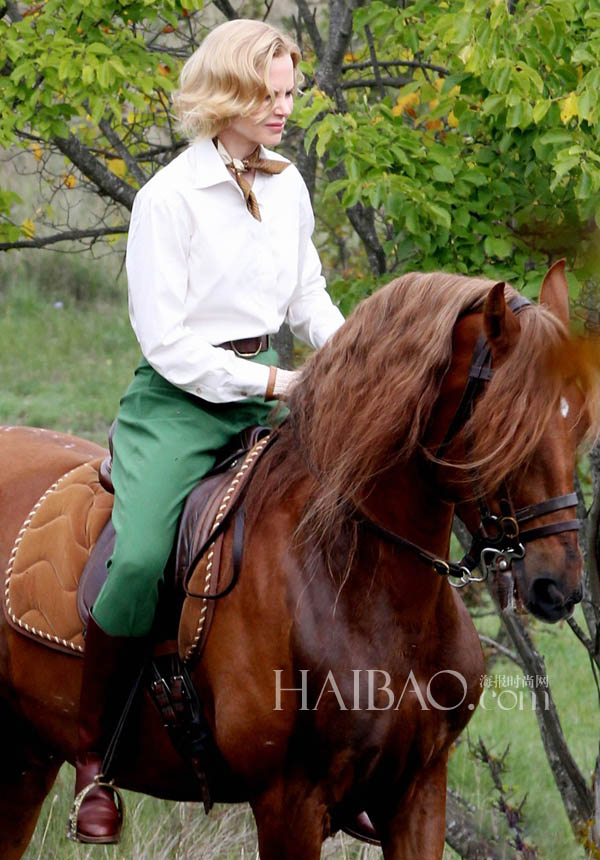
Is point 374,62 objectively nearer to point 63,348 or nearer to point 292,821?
point 292,821

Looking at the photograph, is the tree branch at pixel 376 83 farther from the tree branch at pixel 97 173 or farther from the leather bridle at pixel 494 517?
the leather bridle at pixel 494 517

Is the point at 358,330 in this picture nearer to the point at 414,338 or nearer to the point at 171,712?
the point at 414,338

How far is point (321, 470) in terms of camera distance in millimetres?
2986

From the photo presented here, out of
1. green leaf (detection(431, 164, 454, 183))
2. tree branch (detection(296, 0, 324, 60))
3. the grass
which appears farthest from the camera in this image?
the grass

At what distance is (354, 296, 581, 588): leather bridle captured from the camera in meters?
2.61

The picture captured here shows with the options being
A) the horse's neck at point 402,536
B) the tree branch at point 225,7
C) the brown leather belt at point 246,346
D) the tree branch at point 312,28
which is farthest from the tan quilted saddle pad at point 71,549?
the tree branch at point 225,7

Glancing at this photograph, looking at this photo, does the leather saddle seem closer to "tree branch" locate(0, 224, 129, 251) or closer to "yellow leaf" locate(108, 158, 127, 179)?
"tree branch" locate(0, 224, 129, 251)

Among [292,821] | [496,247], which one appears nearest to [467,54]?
[496,247]

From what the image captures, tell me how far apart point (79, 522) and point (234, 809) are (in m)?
2.05

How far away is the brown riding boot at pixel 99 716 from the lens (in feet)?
11.0

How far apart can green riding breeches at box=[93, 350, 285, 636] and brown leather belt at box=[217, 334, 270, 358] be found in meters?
0.03

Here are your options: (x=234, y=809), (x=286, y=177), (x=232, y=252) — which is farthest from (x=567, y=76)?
(x=234, y=809)

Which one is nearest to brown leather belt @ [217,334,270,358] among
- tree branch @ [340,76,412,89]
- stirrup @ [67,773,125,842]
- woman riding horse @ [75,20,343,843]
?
woman riding horse @ [75,20,343,843]

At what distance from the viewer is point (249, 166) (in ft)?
11.1
